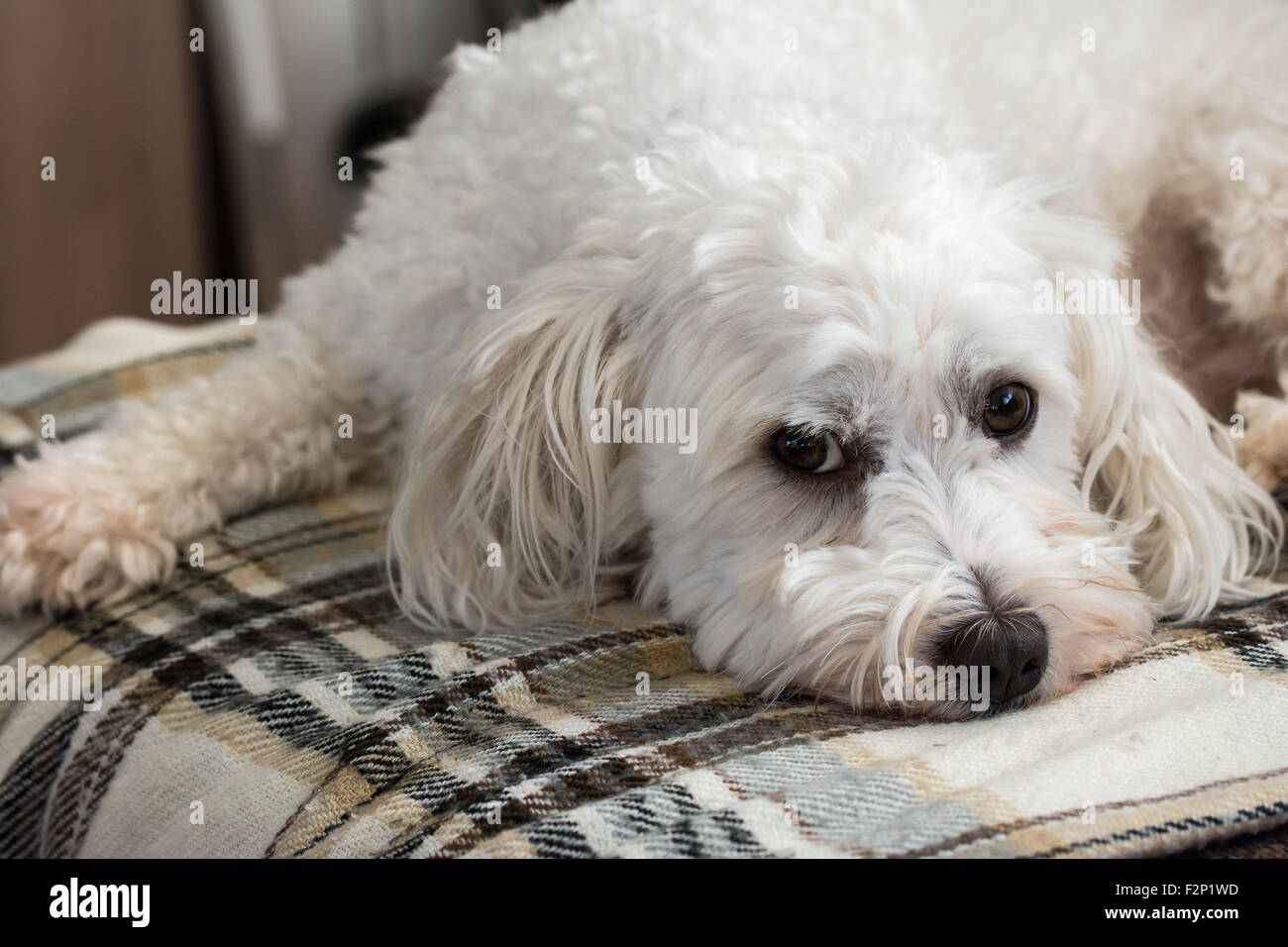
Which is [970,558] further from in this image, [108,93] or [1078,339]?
[108,93]

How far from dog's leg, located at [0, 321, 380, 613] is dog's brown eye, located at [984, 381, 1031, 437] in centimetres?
104

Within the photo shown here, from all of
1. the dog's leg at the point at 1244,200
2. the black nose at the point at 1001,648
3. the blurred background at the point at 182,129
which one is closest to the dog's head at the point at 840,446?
the black nose at the point at 1001,648

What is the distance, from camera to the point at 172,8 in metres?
4.18

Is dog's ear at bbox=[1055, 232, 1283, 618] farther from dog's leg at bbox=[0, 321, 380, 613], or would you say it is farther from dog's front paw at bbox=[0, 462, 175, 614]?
dog's front paw at bbox=[0, 462, 175, 614]

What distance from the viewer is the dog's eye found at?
4.62 ft

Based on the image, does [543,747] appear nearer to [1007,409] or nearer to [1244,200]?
[1007,409]

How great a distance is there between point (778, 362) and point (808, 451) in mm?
110

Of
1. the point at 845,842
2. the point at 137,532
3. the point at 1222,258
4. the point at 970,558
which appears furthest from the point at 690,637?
the point at 1222,258

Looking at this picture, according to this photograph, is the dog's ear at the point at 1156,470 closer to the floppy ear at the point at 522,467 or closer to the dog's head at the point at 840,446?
the dog's head at the point at 840,446

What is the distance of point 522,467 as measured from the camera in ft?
5.18

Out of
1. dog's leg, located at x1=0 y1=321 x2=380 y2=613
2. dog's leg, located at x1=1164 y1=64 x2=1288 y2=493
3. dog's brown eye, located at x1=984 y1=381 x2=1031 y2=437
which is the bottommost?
dog's leg, located at x1=0 y1=321 x2=380 y2=613

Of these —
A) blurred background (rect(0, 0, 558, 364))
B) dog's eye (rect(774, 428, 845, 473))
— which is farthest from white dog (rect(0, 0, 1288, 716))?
blurred background (rect(0, 0, 558, 364))

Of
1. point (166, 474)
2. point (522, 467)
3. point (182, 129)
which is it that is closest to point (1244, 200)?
point (522, 467)

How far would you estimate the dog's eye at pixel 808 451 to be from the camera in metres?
1.41
